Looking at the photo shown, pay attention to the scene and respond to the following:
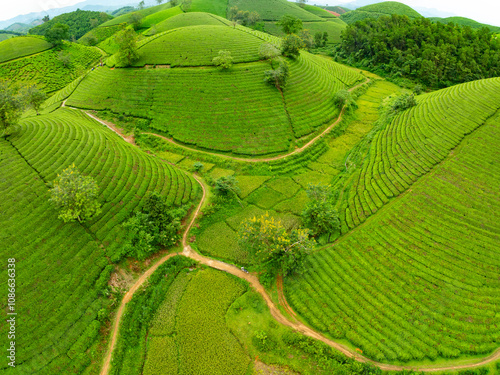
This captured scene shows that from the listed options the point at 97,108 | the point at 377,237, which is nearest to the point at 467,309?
the point at 377,237

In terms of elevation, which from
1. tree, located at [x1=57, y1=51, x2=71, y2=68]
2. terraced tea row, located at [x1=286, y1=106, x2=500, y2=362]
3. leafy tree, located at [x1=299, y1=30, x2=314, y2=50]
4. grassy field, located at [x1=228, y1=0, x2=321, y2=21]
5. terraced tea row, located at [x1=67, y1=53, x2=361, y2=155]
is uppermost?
grassy field, located at [x1=228, y1=0, x2=321, y2=21]

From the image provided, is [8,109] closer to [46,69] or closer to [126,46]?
[126,46]

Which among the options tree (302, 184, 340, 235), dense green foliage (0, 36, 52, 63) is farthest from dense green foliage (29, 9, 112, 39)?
tree (302, 184, 340, 235)

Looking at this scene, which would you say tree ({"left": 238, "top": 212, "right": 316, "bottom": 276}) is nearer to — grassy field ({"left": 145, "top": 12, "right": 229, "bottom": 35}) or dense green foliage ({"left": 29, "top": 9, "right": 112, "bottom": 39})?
grassy field ({"left": 145, "top": 12, "right": 229, "bottom": 35})

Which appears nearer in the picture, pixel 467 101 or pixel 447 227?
pixel 447 227

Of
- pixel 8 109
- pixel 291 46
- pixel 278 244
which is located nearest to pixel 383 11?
pixel 291 46

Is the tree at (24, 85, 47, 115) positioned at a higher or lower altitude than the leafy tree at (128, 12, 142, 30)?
lower

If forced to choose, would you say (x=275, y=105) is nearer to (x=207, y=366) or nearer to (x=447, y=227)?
(x=447, y=227)

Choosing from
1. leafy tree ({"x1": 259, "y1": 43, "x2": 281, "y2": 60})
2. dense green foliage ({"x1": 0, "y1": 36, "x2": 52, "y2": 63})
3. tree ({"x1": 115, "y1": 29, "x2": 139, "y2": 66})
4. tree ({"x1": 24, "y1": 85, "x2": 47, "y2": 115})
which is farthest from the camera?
dense green foliage ({"x1": 0, "y1": 36, "x2": 52, "y2": 63})
